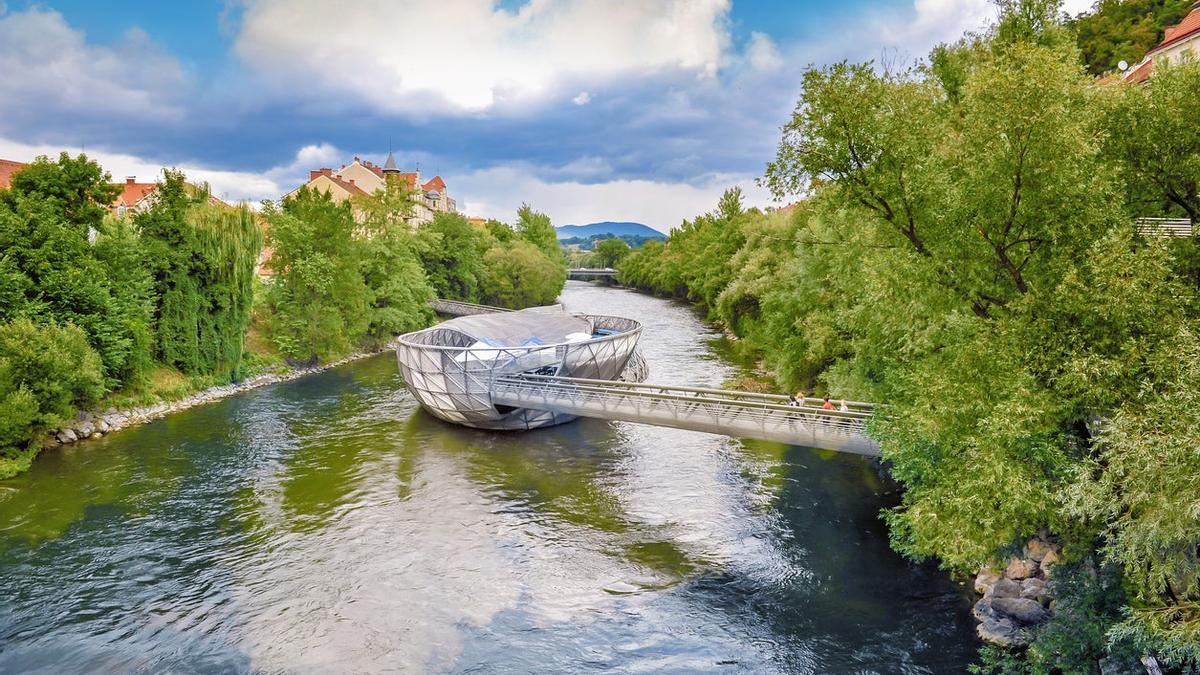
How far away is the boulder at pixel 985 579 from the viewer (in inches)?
565

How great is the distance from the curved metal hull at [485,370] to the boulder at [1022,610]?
1824 cm

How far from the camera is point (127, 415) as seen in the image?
2909cm

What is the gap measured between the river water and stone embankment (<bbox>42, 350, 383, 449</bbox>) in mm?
1412

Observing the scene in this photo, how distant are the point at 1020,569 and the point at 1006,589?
0.69m

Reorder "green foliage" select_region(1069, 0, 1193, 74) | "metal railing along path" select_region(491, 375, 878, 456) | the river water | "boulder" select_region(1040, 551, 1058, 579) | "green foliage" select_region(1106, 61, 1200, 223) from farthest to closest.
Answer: "green foliage" select_region(1069, 0, 1193, 74) < "metal railing along path" select_region(491, 375, 878, 456) < the river water < "boulder" select_region(1040, 551, 1058, 579) < "green foliage" select_region(1106, 61, 1200, 223)

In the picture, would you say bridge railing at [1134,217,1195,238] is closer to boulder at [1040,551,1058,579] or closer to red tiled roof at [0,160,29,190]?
boulder at [1040,551,1058,579]

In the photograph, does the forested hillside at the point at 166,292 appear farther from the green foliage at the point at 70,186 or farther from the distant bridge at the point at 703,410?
the distant bridge at the point at 703,410

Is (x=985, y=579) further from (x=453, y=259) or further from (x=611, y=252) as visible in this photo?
(x=611, y=252)

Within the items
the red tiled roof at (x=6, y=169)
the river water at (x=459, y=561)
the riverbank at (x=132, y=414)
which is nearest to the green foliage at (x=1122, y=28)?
the river water at (x=459, y=561)

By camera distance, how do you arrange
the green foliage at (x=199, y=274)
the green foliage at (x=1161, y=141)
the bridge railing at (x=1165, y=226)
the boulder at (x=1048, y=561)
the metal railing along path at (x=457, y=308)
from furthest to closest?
the metal railing along path at (x=457, y=308) → the green foliage at (x=199, y=274) → the boulder at (x=1048, y=561) → the green foliage at (x=1161, y=141) → the bridge railing at (x=1165, y=226)

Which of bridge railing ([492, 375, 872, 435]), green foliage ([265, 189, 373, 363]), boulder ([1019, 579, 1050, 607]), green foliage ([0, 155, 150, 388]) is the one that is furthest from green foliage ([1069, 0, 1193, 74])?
green foliage ([0, 155, 150, 388])

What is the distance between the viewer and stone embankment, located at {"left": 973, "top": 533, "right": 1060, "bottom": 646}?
1265 cm

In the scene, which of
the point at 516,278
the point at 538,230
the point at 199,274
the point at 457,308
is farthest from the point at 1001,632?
the point at 538,230

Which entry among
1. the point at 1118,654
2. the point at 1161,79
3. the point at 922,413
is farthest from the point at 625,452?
the point at 1161,79
